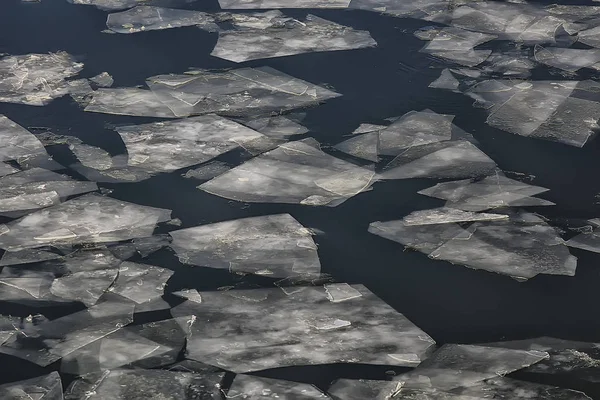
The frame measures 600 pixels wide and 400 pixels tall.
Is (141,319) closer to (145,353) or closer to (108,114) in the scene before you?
(145,353)

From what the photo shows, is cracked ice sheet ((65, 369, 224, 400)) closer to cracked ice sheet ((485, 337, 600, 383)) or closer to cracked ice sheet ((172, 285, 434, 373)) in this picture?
cracked ice sheet ((172, 285, 434, 373))

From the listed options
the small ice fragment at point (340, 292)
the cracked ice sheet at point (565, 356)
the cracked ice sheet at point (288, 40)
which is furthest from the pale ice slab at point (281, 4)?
the cracked ice sheet at point (565, 356)

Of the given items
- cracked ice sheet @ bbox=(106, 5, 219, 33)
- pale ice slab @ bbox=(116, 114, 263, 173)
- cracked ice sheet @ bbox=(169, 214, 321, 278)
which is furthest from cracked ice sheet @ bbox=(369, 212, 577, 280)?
cracked ice sheet @ bbox=(106, 5, 219, 33)

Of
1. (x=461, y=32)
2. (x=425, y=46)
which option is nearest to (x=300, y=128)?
(x=425, y=46)

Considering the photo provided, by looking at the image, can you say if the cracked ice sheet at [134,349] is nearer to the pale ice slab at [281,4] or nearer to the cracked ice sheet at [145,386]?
the cracked ice sheet at [145,386]

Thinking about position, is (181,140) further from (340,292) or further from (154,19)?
(154,19)
